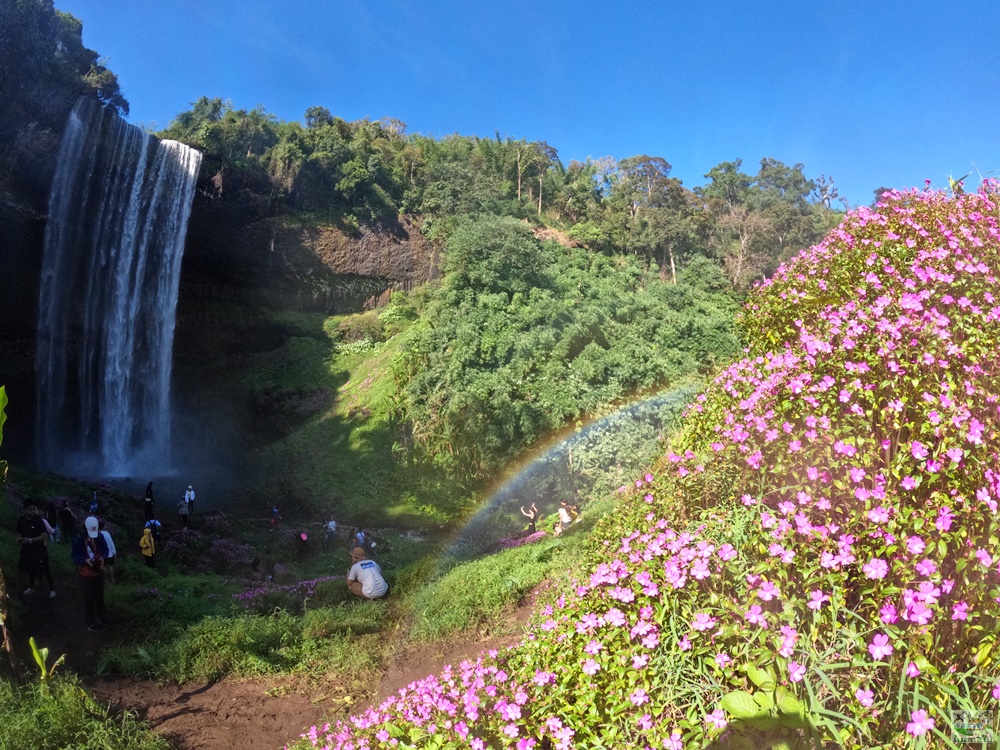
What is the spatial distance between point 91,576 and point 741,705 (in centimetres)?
695

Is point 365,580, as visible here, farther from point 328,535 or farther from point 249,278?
point 249,278

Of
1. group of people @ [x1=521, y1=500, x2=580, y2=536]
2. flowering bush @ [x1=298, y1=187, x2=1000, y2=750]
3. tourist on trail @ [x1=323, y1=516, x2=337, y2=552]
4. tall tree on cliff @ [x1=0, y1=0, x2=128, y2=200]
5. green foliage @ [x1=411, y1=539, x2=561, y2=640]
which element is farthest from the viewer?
tall tree on cliff @ [x1=0, y1=0, x2=128, y2=200]

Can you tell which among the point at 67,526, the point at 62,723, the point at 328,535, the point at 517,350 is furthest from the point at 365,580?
the point at 517,350

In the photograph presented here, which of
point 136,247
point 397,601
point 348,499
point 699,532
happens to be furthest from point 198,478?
point 699,532

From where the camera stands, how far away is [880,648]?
2.07 m

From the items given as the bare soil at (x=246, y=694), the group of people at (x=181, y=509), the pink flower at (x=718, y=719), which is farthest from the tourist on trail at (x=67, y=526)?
the pink flower at (x=718, y=719)

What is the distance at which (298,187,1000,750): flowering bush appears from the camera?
216 cm

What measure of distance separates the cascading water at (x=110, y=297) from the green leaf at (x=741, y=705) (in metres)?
24.8

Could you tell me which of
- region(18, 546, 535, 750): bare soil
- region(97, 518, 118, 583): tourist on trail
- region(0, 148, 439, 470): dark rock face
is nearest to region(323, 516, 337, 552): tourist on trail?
region(97, 518, 118, 583): tourist on trail

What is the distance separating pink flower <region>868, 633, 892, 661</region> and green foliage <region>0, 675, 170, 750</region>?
437cm

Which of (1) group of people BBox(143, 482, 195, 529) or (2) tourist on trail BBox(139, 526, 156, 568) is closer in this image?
(2) tourist on trail BBox(139, 526, 156, 568)

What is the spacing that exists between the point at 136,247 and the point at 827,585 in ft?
87.3

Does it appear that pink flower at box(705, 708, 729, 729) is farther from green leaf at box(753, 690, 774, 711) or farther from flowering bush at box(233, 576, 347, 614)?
flowering bush at box(233, 576, 347, 614)

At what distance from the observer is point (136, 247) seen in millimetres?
23594
